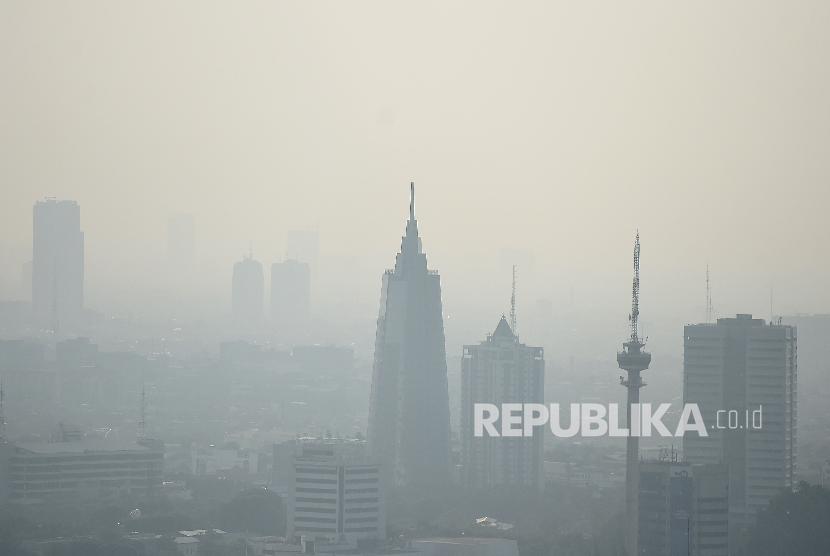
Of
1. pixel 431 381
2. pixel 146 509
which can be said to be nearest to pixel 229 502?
pixel 146 509

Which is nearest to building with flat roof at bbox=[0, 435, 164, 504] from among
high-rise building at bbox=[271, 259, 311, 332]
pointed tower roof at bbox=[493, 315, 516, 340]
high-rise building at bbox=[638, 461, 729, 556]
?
pointed tower roof at bbox=[493, 315, 516, 340]

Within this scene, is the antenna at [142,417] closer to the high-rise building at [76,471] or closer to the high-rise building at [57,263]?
the high-rise building at [57,263]

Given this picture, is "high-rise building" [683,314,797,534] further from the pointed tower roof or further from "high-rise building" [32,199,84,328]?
"high-rise building" [32,199,84,328]

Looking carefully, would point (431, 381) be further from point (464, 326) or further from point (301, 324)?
point (301, 324)

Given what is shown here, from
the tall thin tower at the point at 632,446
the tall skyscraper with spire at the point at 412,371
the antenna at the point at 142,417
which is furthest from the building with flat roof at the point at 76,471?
the tall thin tower at the point at 632,446

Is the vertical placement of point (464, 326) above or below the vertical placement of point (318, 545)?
above

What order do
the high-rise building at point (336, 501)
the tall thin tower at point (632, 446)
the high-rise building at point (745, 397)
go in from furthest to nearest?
1. the high-rise building at point (745, 397)
2. the high-rise building at point (336, 501)
3. the tall thin tower at point (632, 446)
